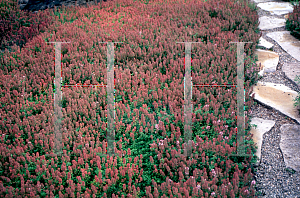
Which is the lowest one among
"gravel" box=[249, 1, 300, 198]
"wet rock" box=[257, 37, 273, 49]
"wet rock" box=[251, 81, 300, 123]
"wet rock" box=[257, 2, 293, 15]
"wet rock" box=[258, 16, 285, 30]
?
"gravel" box=[249, 1, 300, 198]

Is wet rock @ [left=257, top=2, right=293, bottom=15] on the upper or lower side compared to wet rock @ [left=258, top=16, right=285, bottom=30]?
upper

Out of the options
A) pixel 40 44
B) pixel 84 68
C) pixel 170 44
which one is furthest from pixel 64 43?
pixel 170 44

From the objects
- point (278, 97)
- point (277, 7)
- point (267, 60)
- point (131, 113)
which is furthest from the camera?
point (277, 7)

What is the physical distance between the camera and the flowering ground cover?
318 centimetres

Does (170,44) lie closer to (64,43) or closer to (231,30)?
(231,30)

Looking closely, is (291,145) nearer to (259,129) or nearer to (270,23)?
(259,129)

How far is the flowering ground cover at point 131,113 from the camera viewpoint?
125 inches

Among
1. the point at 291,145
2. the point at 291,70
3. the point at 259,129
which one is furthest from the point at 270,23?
the point at 291,145

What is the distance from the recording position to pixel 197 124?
3977mm

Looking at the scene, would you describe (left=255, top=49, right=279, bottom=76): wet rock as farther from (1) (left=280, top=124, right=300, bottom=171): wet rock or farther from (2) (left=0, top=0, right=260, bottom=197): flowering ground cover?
(1) (left=280, top=124, right=300, bottom=171): wet rock

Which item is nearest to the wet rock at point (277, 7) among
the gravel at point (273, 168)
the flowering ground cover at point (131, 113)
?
the flowering ground cover at point (131, 113)

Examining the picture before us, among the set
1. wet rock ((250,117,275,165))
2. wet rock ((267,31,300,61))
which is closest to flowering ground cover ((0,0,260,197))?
wet rock ((250,117,275,165))

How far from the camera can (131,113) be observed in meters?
4.13

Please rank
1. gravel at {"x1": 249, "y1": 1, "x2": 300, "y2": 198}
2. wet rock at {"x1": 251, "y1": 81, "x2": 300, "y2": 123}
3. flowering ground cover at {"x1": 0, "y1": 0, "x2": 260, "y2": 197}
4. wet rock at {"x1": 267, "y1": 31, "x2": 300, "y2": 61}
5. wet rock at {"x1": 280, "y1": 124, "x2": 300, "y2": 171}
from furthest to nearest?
wet rock at {"x1": 267, "y1": 31, "x2": 300, "y2": 61} → wet rock at {"x1": 251, "y1": 81, "x2": 300, "y2": 123} → wet rock at {"x1": 280, "y1": 124, "x2": 300, "y2": 171} → gravel at {"x1": 249, "y1": 1, "x2": 300, "y2": 198} → flowering ground cover at {"x1": 0, "y1": 0, "x2": 260, "y2": 197}
